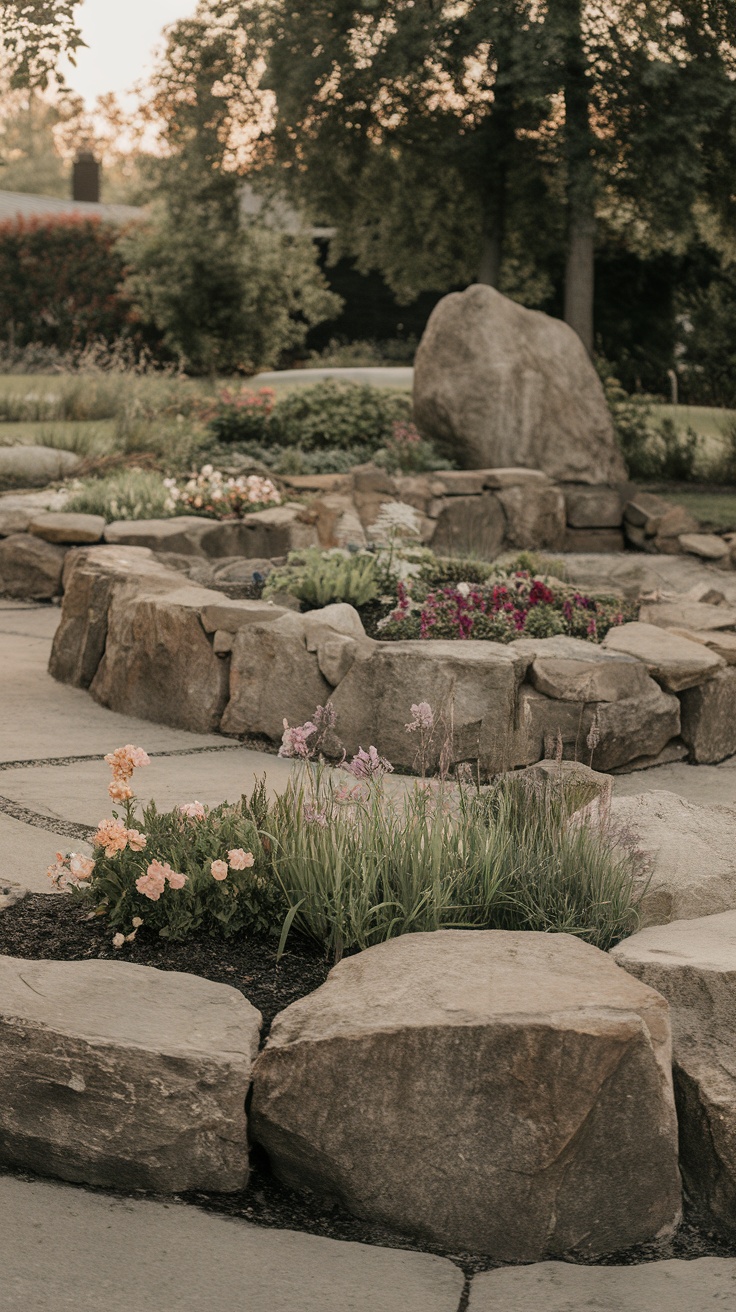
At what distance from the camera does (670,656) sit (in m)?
5.50

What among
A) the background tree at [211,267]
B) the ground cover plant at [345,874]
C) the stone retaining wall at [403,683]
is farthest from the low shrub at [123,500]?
the background tree at [211,267]

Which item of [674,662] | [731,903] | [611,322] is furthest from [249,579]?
[611,322]

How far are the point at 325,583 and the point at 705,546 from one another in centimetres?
532

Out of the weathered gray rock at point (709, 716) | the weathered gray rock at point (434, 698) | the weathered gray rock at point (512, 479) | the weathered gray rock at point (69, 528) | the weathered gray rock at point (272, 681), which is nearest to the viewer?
the weathered gray rock at point (434, 698)

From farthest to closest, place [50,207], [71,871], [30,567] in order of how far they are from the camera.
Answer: [50,207], [30,567], [71,871]

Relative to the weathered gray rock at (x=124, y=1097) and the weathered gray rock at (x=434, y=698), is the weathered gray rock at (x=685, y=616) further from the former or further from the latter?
the weathered gray rock at (x=124, y=1097)

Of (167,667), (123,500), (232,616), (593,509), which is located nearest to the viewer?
(232,616)

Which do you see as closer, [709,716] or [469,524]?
[709,716]

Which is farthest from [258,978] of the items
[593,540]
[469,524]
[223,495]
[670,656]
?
[593,540]

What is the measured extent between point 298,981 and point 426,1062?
53cm

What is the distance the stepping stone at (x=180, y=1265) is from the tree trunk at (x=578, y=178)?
12.8m

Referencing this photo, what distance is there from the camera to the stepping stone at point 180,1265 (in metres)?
2.01

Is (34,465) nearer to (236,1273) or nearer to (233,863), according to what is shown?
(233,863)

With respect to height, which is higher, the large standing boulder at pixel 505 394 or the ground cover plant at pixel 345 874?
the large standing boulder at pixel 505 394
